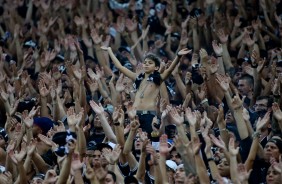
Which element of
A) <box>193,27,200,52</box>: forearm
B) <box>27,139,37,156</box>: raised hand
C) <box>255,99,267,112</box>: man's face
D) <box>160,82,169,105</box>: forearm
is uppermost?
<box>193,27,200,52</box>: forearm

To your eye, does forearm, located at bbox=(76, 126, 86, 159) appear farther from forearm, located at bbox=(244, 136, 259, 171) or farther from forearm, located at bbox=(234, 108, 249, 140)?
forearm, located at bbox=(244, 136, 259, 171)

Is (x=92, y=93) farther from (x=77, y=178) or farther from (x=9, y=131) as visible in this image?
(x=77, y=178)

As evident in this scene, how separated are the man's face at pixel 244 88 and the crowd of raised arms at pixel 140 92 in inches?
0.5

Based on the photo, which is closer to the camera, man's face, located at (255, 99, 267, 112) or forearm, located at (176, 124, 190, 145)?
forearm, located at (176, 124, 190, 145)

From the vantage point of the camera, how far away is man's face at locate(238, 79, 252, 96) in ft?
34.0

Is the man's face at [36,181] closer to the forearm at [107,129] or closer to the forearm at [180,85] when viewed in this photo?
the forearm at [107,129]

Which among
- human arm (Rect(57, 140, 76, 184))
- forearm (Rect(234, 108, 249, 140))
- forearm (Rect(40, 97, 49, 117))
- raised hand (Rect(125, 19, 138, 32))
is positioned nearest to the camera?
human arm (Rect(57, 140, 76, 184))

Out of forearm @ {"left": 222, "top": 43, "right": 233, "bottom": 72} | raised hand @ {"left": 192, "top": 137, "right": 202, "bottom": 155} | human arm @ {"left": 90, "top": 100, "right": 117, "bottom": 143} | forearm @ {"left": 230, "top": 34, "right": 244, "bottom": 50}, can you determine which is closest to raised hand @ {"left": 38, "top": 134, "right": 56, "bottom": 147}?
human arm @ {"left": 90, "top": 100, "right": 117, "bottom": 143}

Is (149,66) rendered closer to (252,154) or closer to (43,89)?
(43,89)

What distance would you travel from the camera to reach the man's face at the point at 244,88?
10.4m

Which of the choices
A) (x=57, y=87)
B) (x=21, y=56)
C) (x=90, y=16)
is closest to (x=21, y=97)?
(x=57, y=87)

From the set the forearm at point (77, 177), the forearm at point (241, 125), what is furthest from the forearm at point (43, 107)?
the forearm at point (77, 177)

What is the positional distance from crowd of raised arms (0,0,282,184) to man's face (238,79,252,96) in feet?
0.05

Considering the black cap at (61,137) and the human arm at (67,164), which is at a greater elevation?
the black cap at (61,137)
